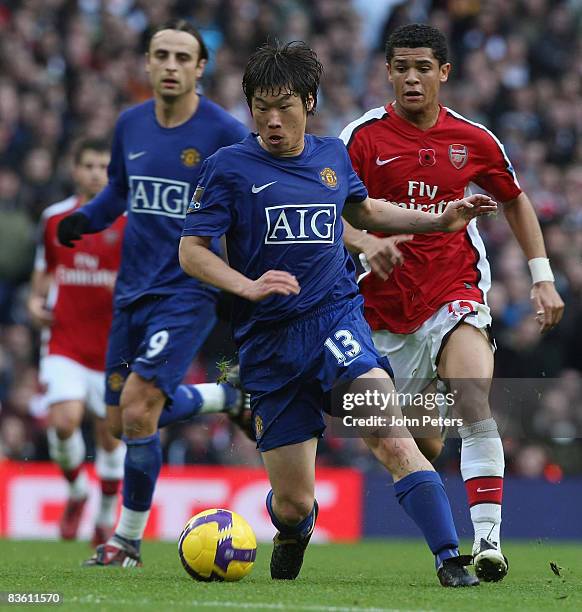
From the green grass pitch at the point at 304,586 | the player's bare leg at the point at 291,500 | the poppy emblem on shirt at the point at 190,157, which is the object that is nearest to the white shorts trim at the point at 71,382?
the green grass pitch at the point at 304,586

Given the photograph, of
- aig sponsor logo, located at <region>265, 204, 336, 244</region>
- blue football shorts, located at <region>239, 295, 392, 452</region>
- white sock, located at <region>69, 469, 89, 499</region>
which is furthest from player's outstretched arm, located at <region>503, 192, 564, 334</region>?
white sock, located at <region>69, 469, 89, 499</region>

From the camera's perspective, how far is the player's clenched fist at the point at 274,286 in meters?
5.47

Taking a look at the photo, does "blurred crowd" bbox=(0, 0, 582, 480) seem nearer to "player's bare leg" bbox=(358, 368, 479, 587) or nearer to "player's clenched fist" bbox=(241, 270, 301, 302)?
"player's bare leg" bbox=(358, 368, 479, 587)

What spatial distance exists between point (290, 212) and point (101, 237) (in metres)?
4.66

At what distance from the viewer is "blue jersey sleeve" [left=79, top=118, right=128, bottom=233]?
26.0 feet

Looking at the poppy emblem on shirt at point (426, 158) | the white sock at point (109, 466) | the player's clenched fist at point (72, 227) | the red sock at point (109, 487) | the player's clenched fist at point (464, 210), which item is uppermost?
the poppy emblem on shirt at point (426, 158)

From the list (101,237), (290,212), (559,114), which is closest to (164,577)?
(290,212)

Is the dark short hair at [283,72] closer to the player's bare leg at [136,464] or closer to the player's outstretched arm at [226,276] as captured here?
the player's outstretched arm at [226,276]

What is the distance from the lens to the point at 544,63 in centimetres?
1769

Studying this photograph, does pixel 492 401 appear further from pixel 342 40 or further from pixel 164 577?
pixel 342 40

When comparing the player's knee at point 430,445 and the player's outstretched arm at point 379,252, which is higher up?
the player's outstretched arm at point 379,252

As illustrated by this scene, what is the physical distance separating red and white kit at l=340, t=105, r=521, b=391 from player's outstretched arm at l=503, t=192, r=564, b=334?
0.09m

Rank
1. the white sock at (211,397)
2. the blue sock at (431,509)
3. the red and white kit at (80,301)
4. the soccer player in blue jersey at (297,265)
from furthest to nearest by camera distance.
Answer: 1. the red and white kit at (80,301)
2. the white sock at (211,397)
3. the soccer player in blue jersey at (297,265)
4. the blue sock at (431,509)

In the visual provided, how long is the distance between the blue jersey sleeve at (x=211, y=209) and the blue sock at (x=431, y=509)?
1353 mm
